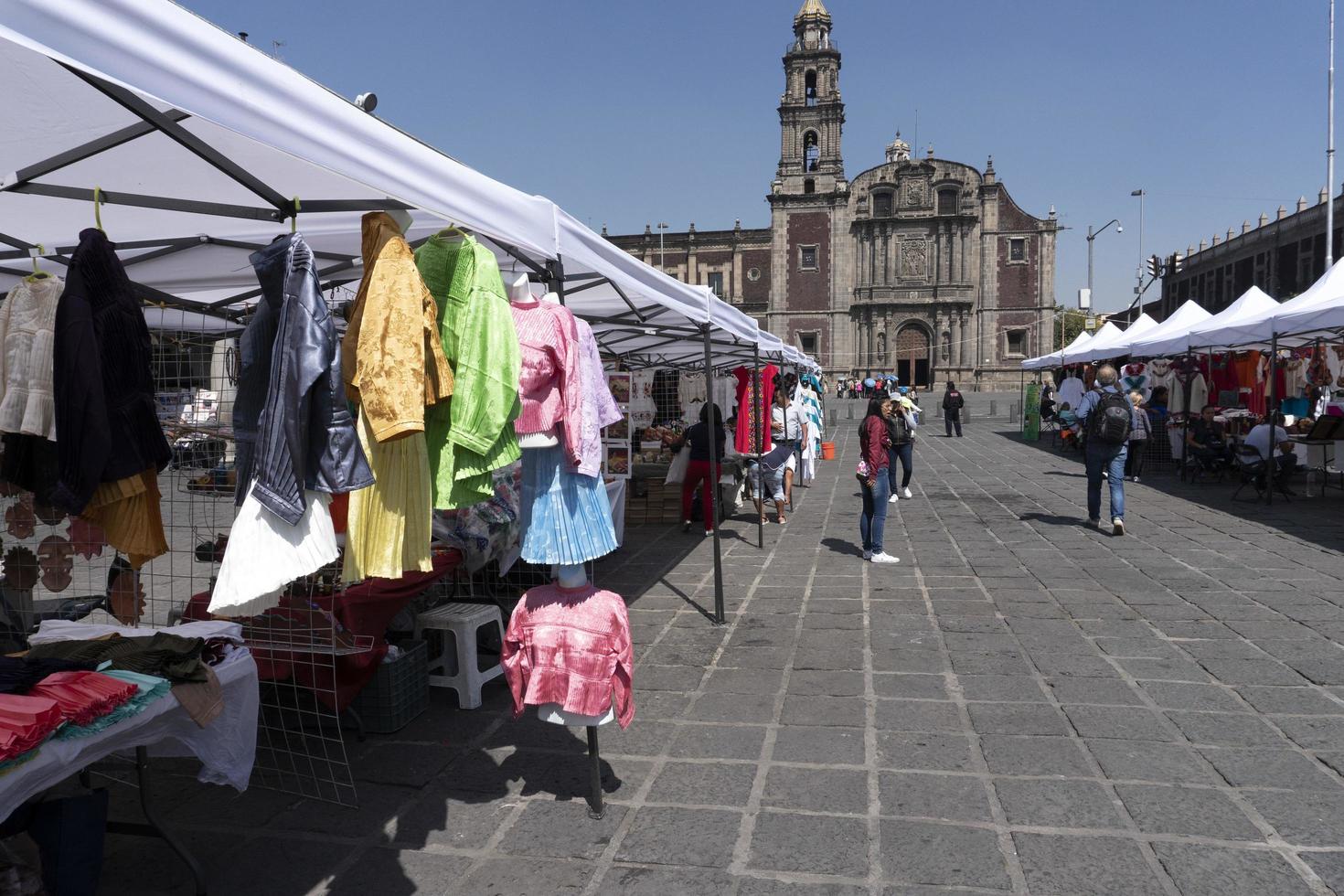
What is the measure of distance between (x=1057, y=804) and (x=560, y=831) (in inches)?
71.7

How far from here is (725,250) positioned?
201 ft

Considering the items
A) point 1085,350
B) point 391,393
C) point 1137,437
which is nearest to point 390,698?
point 391,393

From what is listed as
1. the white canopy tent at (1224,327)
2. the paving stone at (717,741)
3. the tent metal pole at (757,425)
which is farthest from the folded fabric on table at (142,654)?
the white canopy tent at (1224,327)

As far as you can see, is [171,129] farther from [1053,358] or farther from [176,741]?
[1053,358]

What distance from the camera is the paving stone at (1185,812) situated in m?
2.94

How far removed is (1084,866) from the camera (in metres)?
2.75

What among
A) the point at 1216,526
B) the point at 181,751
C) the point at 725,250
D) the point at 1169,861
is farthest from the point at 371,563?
the point at 725,250

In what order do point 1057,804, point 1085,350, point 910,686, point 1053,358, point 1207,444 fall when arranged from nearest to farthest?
point 1057,804, point 910,686, point 1207,444, point 1085,350, point 1053,358

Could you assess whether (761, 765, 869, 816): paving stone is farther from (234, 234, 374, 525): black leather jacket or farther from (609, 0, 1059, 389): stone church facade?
(609, 0, 1059, 389): stone church facade

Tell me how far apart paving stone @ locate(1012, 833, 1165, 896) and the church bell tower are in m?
54.5

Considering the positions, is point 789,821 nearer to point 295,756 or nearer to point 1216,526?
point 295,756

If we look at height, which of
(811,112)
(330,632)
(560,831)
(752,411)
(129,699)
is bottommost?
(560,831)

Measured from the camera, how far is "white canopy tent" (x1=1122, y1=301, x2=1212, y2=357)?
13599mm

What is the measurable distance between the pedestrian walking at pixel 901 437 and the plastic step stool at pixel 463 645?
4.30 meters
